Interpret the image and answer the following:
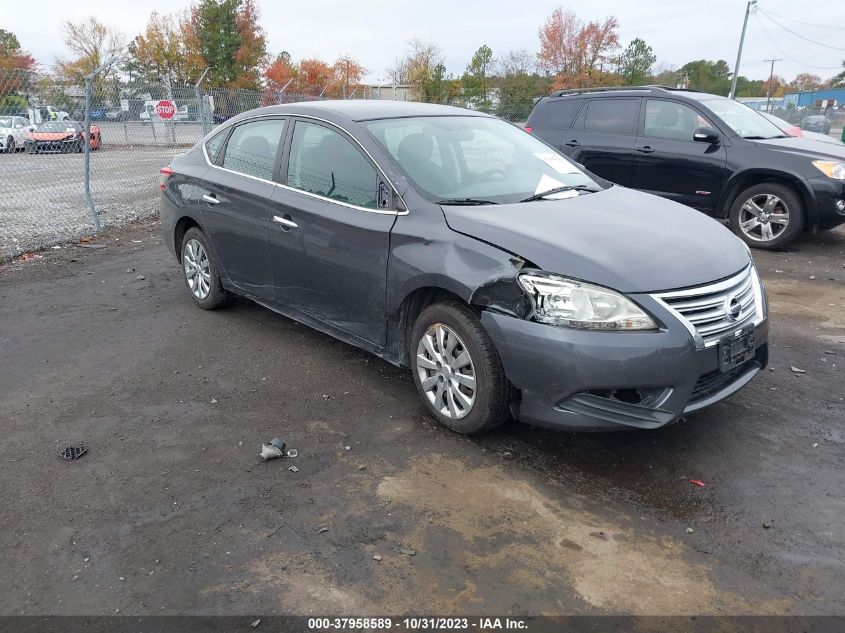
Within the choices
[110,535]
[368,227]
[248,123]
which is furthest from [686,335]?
[248,123]

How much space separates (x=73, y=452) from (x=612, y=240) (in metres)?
3.08

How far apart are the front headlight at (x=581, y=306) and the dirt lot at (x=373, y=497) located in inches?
31.4

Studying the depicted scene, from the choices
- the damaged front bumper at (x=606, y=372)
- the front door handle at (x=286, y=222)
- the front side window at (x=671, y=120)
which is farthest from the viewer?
the front side window at (x=671, y=120)

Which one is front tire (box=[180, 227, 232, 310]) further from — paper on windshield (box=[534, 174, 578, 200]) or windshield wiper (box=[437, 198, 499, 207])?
paper on windshield (box=[534, 174, 578, 200])

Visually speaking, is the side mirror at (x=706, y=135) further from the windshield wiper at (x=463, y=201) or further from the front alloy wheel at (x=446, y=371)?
the front alloy wheel at (x=446, y=371)

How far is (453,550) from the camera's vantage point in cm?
279

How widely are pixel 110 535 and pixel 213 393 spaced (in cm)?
148

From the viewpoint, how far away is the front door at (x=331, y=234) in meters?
3.99

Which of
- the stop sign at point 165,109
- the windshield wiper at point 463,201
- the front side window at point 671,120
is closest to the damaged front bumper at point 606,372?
the windshield wiper at point 463,201

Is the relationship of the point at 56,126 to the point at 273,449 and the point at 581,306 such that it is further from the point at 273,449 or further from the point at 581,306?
the point at 581,306

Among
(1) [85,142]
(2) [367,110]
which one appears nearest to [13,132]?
(1) [85,142]

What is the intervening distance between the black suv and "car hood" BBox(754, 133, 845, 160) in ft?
0.05

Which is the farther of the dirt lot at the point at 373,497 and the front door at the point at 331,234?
the front door at the point at 331,234

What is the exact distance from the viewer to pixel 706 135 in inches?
312
